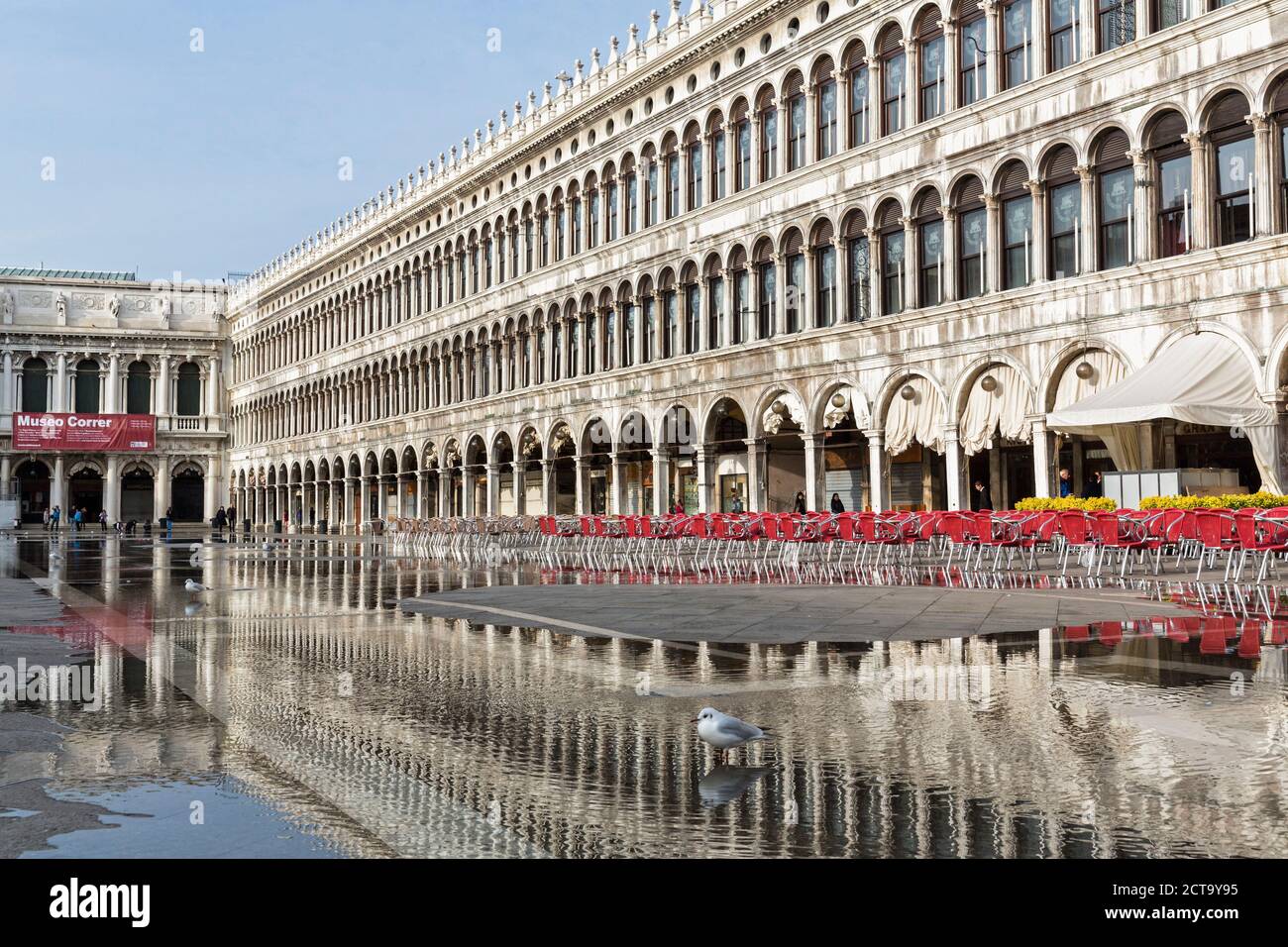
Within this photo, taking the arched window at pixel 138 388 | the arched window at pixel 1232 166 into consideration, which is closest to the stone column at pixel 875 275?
the arched window at pixel 1232 166

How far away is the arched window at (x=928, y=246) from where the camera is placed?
3062 cm

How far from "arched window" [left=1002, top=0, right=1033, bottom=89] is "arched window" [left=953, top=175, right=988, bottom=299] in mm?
2463

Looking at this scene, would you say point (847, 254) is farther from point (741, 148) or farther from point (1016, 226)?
point (741, 148)

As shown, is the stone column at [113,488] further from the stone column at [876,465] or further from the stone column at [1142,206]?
the stone column at [1142,206]

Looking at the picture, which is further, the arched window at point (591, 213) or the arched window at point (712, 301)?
the arched window at point (591, 213)

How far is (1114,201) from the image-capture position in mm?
26219

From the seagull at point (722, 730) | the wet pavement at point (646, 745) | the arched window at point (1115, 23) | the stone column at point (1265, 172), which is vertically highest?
the arched window at point (1115, 23)

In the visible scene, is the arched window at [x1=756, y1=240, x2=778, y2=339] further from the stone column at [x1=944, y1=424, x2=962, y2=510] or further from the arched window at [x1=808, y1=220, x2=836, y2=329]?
the stone column at [x1=944, y1=424, x2=962, y2=510]

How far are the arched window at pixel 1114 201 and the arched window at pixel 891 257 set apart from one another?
5.94m

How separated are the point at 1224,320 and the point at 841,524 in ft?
27.3

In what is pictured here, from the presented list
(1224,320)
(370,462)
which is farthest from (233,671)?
(370,462)

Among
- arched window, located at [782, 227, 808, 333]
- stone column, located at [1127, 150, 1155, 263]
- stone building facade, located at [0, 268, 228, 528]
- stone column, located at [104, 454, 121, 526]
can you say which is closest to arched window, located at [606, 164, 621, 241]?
arched window, located at [782, 227, 808, 333]

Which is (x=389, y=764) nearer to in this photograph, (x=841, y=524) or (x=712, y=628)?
(x=712, y=628)

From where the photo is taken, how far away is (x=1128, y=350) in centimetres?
2520
